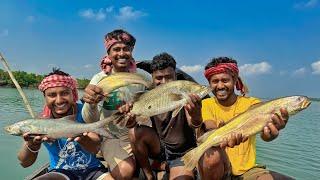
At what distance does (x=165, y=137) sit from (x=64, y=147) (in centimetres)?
122

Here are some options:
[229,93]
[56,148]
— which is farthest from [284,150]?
[56,148]

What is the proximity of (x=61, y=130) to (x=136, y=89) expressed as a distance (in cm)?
95

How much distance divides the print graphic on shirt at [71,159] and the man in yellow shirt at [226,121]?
1.43 meters

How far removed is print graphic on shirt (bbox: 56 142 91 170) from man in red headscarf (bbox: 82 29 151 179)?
33 centimetres

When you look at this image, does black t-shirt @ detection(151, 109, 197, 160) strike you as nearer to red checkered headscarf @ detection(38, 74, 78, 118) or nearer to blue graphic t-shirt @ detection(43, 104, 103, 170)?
blue graphic t-shirt @ detection(43, 104, 103, 170)

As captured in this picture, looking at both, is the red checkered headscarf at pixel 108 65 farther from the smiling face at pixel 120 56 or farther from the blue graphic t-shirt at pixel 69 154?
the blue graphic t-shirt at pixel 69 154

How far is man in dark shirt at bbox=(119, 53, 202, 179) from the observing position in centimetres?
454

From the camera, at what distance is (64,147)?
15.1 ft

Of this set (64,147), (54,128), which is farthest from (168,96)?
(64,147)

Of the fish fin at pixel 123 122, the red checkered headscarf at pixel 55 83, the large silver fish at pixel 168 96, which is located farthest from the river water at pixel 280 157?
the large silver fish at pixel 168 96

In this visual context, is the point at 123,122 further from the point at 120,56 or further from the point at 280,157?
the point at 280,157

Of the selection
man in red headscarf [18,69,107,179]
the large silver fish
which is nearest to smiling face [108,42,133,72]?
man in red headscarf [18,69,107,179]

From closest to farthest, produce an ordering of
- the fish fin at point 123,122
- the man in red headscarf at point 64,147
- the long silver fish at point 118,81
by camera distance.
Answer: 1. the long silver fish at point 118,81
2. the fish fin at point 123,122
3. the man in red headscarf at point 64,147

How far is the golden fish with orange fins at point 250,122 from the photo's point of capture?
12.5ft
